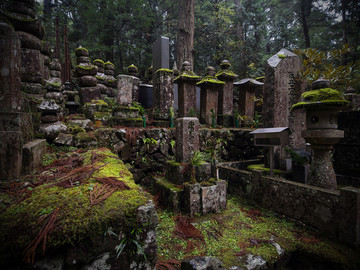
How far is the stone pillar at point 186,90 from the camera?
838cm

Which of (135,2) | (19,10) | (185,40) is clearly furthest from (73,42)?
(19,10)

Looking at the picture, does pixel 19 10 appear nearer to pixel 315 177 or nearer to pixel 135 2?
pixel 315 177

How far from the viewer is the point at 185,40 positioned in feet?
41.4

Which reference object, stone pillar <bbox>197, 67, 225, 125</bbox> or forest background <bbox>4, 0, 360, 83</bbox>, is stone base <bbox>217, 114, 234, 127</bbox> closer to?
stone pillar <bbox>197, 67, 225, 125</bbox>

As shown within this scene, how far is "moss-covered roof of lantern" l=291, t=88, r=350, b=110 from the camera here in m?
3.59

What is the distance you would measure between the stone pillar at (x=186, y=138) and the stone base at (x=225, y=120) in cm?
495

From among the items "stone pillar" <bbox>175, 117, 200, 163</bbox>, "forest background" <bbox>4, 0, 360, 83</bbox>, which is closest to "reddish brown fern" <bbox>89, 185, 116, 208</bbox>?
"stone pillar" <bbox>175, 117, 200, 163</bbox>

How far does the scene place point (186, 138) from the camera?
16.1ft

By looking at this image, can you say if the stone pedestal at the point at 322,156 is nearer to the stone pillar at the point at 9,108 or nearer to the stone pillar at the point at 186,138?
the stone pillar at the point at 186,138

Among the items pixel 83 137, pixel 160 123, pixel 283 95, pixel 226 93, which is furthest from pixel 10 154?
pixel 226 93

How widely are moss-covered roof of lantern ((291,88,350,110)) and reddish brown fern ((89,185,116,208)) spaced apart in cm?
406

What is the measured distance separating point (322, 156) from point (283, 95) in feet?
7.46

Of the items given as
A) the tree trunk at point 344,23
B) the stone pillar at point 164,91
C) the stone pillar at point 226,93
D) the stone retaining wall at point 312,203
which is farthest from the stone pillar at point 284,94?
the tree trunk at point 344,23

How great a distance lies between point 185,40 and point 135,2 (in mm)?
8663
